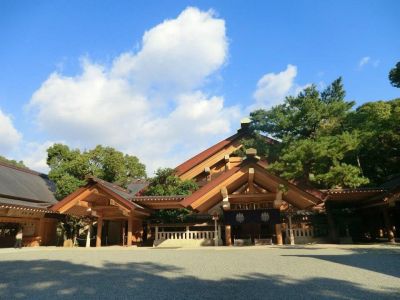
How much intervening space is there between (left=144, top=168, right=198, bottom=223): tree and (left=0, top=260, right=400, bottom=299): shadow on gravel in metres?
11.2

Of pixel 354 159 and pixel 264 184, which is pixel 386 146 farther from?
pixel 264 184

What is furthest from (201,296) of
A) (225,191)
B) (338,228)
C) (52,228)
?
(52,228)

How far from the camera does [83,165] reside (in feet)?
71.2

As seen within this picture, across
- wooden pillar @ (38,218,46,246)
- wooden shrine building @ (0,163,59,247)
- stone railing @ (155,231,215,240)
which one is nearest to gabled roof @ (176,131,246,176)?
stone railing @ (155,231,215,240)

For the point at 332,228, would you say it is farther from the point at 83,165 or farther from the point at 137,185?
the point at 137,185

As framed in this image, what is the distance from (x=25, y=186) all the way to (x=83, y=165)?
428 cm

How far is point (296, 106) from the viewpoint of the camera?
17453 millimetres

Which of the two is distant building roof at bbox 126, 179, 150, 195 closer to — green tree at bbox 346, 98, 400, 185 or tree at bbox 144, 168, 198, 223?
tree at bbox 144, 168, 198, 223

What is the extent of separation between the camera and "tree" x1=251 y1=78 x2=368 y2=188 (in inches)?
560

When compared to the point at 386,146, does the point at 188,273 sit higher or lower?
lower

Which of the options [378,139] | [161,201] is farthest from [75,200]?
[378,139]

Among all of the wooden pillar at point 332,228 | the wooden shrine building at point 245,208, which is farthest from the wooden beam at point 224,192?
the wooden pillar at point 332,228

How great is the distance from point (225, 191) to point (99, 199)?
25.1ft

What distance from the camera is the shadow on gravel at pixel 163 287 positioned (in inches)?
173
